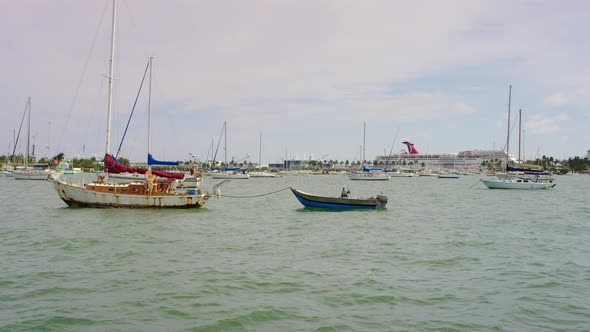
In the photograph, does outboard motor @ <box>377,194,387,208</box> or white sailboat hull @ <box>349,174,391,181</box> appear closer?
outboard motor @ <box>377,194,387,208</box>

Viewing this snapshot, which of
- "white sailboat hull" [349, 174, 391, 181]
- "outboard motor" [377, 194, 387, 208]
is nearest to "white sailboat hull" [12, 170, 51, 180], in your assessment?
"white sailboat hull" [349, 174, 391, 181]

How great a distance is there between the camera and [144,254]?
1677cm

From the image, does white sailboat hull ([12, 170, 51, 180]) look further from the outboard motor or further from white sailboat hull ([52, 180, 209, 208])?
the outboard motor

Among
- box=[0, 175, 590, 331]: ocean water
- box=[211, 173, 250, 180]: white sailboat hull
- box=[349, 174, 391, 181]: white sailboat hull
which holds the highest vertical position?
box=[349, 174, 391, 181]: white sailboat hull

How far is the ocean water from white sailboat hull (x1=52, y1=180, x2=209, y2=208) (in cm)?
347

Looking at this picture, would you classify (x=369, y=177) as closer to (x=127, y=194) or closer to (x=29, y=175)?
(x=29, y=175)

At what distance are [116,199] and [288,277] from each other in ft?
64.0

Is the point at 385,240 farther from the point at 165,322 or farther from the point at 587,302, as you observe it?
the point at 165,322

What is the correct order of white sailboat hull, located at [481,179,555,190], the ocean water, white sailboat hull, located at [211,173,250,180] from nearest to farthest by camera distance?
the ocean water < white sailboat hull, located at [481,179,555,190] < white sailboat hull, located at [211,173,250,180]

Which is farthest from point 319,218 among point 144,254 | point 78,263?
point 78,263

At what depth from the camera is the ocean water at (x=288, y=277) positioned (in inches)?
394

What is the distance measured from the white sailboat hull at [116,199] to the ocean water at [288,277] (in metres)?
3.47

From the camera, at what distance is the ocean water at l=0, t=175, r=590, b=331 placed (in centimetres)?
1002

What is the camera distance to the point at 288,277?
44.7ft
